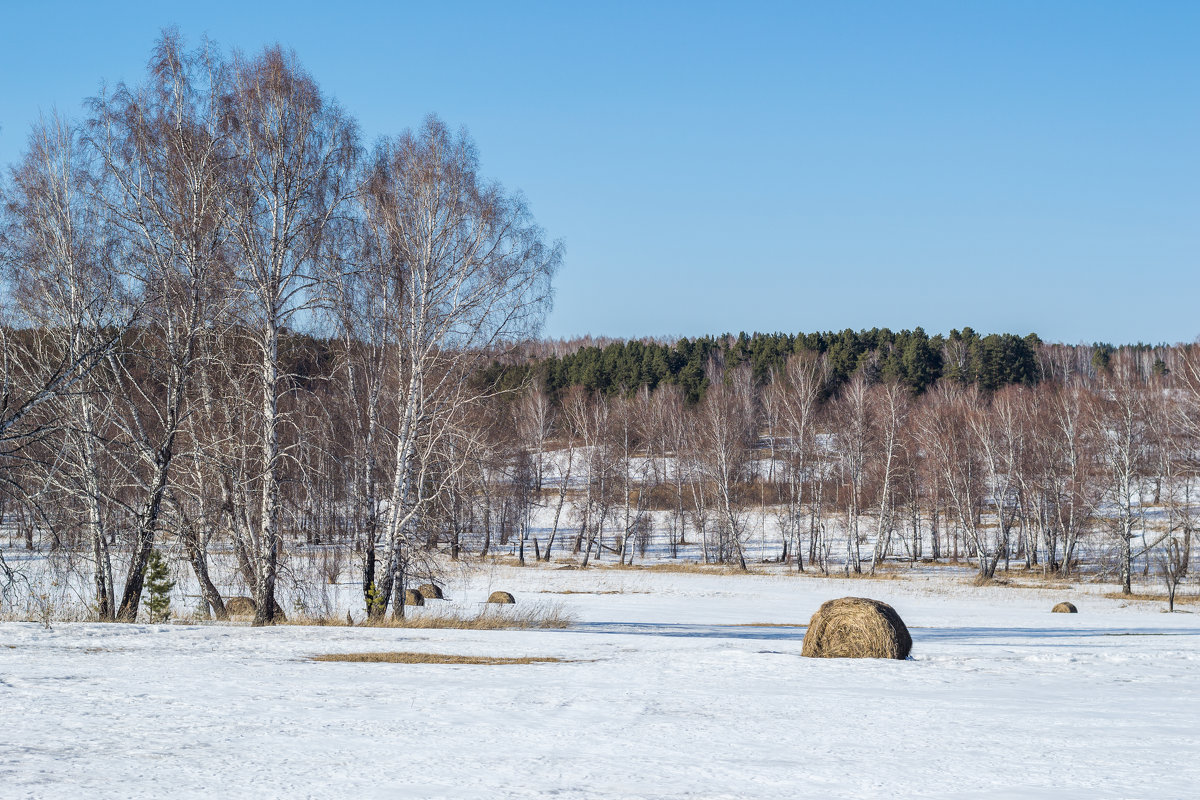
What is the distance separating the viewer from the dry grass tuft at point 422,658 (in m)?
13.2

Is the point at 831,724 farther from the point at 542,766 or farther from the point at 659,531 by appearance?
the point at 659,531

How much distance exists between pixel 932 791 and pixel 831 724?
2.48m

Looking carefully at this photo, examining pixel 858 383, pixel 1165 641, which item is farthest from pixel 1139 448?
pixel 1165 641

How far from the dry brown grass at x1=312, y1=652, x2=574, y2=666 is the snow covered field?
1.28 ft

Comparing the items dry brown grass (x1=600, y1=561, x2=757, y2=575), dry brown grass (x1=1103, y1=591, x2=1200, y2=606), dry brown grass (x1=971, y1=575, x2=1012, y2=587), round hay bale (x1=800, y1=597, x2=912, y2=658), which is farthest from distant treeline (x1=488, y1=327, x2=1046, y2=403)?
round hay bale (x1=800, y1=597, x2=912, y2=658)

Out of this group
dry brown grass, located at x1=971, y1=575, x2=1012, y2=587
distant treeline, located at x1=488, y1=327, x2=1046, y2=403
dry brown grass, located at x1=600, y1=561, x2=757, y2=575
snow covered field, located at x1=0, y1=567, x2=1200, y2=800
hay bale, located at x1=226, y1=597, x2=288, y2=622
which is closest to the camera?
snow covered field, located at x1=0, y1=567, x2=1200, y2=800

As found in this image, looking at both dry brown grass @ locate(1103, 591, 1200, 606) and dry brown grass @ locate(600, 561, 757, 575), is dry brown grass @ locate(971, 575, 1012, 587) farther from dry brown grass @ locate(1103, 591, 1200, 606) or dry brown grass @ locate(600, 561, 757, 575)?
dry brown grass @ locate(600, 561, 757, 575)

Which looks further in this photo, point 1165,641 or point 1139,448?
point 1139,448

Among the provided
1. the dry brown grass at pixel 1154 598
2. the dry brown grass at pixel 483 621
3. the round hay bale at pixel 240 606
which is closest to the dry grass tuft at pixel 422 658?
the dry brown grass at pixel 483 621

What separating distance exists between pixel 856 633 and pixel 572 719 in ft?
24.5

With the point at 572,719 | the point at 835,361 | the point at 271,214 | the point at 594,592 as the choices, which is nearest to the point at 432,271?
the point at 271,214

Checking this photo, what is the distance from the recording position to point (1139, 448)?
46.0m

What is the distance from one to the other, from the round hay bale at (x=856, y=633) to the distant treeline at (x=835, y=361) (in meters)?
76.2

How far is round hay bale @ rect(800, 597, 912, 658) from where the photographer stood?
1496 cm
